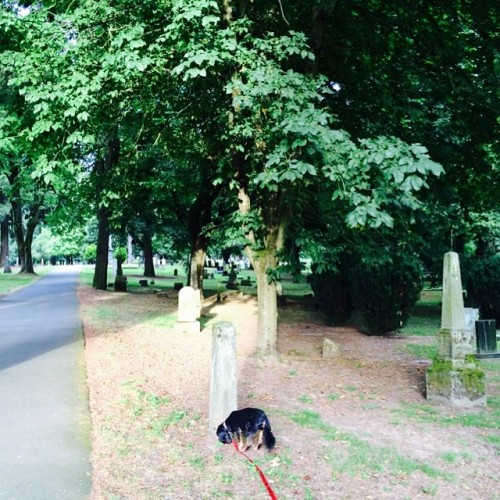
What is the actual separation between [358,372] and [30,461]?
19.8 ft

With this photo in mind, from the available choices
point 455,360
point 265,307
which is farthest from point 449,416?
point 265,307

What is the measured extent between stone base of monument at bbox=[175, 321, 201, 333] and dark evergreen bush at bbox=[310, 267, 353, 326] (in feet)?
12.5

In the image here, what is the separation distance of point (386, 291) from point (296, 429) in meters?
7.71

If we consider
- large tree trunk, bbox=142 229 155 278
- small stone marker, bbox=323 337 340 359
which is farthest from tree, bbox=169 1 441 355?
large tree trunk, bbox=142 229 155 278

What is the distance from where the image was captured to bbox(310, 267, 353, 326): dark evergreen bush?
1511cm

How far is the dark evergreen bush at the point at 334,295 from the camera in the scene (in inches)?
595

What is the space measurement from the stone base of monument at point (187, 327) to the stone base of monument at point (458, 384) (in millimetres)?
7377

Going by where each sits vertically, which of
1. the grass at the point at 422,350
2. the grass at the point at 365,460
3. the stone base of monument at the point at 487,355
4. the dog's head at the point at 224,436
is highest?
the dog's head at the point at 224,436

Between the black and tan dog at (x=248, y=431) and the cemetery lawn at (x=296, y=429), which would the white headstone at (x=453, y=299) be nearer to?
the cemetery lawn at (x=296, y=429)

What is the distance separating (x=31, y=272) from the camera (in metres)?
45.3

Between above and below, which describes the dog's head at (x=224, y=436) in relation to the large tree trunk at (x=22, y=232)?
below

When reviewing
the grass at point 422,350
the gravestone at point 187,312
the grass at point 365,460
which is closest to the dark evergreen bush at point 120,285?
the gravestone at point 187,312

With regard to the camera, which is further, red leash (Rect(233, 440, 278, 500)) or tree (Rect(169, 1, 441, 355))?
tree (Rect(169, 1, 441, 355))

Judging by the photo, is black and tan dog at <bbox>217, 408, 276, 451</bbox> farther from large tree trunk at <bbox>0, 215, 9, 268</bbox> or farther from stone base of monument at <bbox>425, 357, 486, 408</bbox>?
large tree trunk at <bbox>0, 215, 9, 268</bbox>
